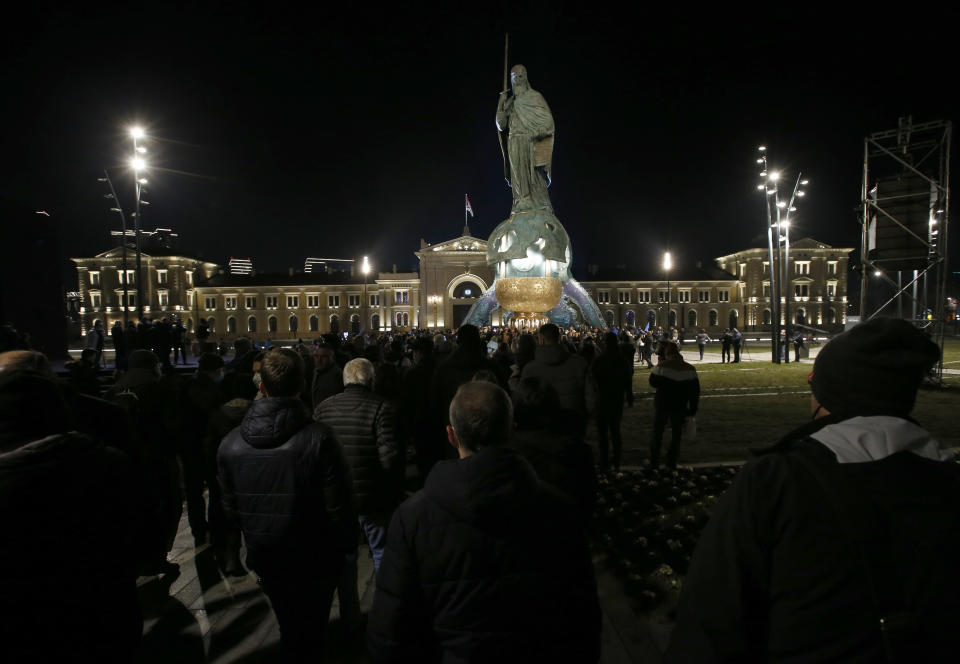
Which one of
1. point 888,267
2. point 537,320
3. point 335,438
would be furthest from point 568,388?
point 537,320

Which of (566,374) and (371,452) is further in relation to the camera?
(566,374)

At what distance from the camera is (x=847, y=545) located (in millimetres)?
1146

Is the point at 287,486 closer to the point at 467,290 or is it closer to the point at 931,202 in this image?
the point at 931,202

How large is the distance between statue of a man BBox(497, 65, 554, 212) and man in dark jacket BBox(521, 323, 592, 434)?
18.4 metres

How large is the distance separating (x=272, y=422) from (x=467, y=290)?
7048cm

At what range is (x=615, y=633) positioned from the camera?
3.38 m

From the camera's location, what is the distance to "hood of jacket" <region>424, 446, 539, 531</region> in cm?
Answer: 163

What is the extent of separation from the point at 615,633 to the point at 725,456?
4954 mm

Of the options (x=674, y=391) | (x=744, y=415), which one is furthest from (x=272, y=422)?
(x=744, y=415)

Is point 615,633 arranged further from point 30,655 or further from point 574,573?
point 30,655

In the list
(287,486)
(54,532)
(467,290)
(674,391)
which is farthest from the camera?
(467,290)

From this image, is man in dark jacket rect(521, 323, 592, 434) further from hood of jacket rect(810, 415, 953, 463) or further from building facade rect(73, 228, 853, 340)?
building facade rect(73, 228, 853, 340)

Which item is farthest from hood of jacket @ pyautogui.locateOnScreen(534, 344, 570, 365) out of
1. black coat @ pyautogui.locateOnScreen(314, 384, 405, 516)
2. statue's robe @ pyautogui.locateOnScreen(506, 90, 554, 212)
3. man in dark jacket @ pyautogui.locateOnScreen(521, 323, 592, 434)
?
statue's robe @ pyautogui.locateOnScreen(506, 90, 554, 212)

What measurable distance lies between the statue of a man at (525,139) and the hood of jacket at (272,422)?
21315 millimetres
